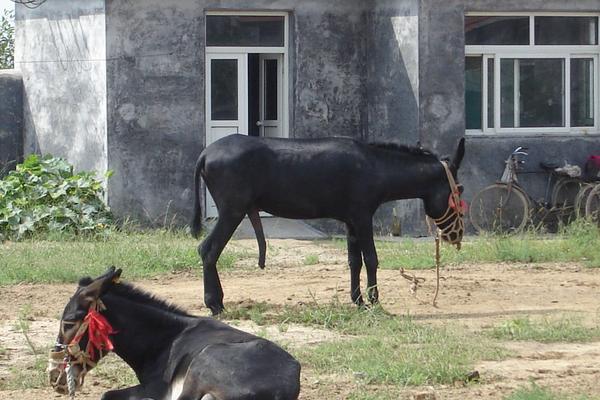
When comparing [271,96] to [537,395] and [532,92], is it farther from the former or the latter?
[537,395]

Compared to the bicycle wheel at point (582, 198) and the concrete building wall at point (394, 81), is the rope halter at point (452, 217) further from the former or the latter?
the bicycle wheel at point (582, 198)

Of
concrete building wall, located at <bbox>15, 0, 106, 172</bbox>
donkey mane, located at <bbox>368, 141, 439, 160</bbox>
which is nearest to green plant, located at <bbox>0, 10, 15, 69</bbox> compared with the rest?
concrete building wall, located at <bbox>15, 0, 106, 172</bbox>

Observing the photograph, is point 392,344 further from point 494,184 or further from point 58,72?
point 58,72

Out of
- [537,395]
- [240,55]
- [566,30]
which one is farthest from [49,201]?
[537,395]

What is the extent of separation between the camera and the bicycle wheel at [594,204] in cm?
1828

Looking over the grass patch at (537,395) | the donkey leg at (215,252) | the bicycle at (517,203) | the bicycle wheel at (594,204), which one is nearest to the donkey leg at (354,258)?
the donkey leg at (215,252)

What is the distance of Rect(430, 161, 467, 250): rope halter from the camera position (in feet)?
40.8

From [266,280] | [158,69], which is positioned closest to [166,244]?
[266,280]

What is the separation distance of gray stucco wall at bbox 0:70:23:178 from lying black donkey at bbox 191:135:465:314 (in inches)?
318

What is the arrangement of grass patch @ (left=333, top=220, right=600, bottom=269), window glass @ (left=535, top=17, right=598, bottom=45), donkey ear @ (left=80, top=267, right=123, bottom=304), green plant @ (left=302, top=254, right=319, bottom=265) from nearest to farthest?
donkey ear @ (left=80, top=267, right=123, bottom=304) → grass patch @ (left=333, top=220, right=600, bottom=269) → green plant @ (left=302, top=254, right=319, bottom=265) → window glass @ (left=535, top=17, right=598, bottom=45)

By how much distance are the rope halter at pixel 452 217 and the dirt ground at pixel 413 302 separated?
2.28 ft

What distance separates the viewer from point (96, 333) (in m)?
7.34

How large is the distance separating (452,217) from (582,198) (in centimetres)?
667

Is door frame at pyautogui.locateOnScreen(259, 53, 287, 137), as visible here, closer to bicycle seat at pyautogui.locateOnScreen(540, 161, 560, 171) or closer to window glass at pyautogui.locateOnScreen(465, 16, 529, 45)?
window glass at pyautogui.locateOnScreen(465, 16, 529, 45)
